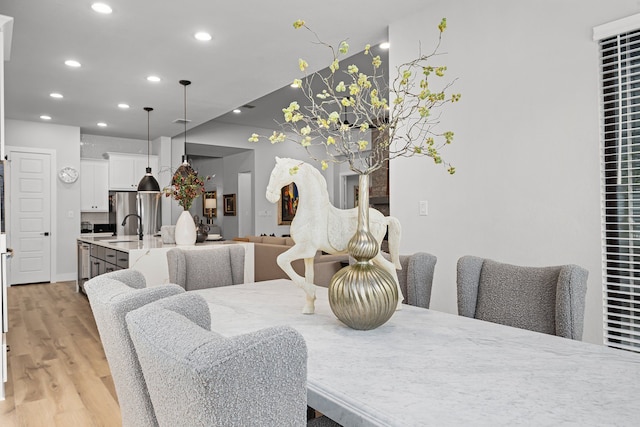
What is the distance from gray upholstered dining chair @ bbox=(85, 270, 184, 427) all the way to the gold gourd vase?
0.51 metres

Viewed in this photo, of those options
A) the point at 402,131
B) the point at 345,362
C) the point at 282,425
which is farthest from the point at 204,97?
the point at 282,425

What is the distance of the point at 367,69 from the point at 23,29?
133 inches

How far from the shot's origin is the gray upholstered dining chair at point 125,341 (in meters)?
0.82

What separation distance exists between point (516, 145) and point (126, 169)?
733 centimetres

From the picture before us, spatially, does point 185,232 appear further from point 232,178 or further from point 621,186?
point 232,178

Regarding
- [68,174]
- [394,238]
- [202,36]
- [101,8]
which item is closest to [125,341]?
[394,238]

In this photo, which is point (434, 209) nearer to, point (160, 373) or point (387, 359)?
point (387, 359)

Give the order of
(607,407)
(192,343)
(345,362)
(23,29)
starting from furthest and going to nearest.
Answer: (23,29) → (345,362) → (607,407) → (192,343)

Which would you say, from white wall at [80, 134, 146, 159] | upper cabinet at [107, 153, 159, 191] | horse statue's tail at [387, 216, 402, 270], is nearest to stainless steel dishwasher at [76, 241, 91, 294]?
upper cabinet at [107, 153, 159, 191]

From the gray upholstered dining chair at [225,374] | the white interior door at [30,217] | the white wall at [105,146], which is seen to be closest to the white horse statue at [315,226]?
the gray upholstered dining chair at [225,374]

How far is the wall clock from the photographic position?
7254mm

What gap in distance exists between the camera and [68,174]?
732 cm

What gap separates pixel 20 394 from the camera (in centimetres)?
262

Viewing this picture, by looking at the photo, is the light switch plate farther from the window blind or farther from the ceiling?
the ceiling
